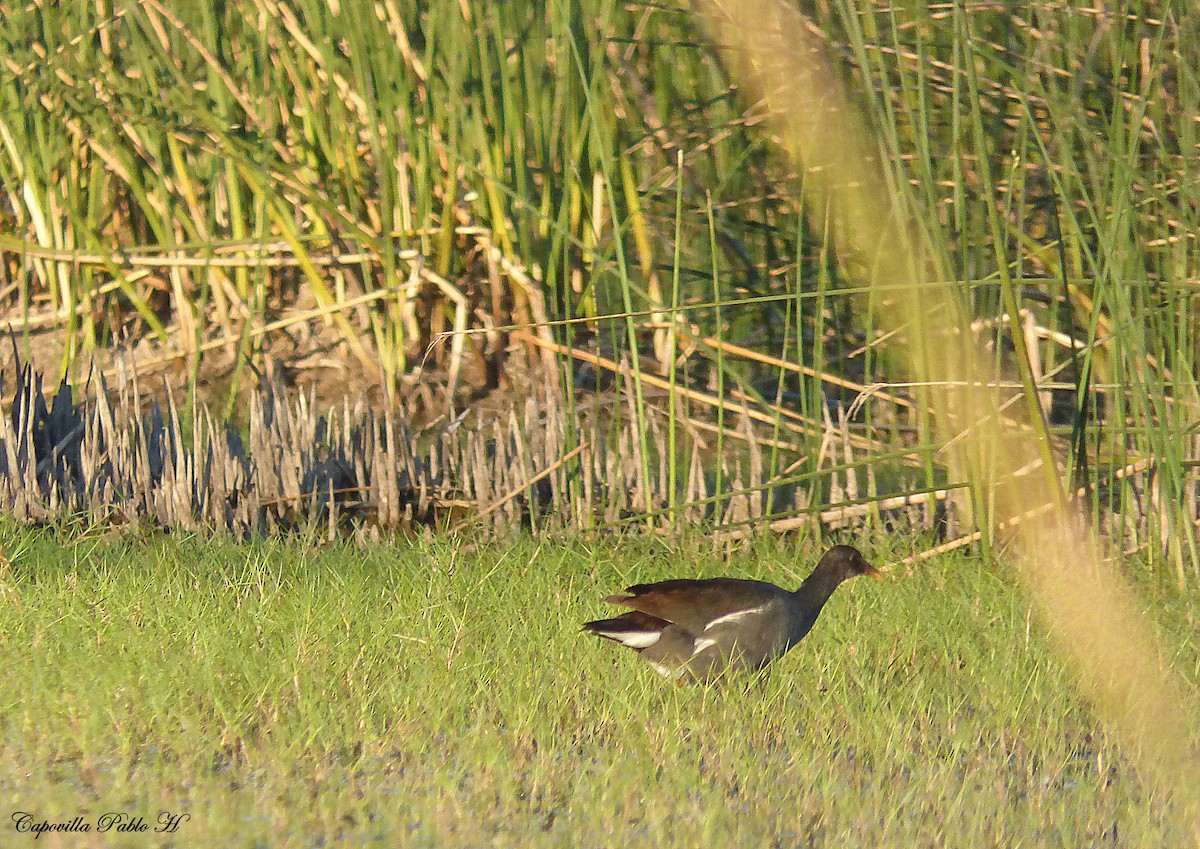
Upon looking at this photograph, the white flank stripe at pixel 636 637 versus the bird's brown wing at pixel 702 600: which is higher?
the bird's brown wing at pixel 702 600

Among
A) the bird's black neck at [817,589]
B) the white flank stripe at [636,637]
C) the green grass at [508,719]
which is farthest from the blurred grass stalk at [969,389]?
the white flank stripe at [636,637]

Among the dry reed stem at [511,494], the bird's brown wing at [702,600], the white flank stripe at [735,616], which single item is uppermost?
the bird's brown wing at [702,600]

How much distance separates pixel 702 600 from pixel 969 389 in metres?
1.74

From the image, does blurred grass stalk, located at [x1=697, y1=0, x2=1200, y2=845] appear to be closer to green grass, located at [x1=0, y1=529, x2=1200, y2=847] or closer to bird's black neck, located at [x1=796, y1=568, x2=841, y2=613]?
green grass, located at [x1=0, y1=529, x2=1200, y2=847]

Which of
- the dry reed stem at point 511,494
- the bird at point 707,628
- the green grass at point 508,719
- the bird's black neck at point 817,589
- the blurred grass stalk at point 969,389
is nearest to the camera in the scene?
the blurred grass stalk at point 969,389

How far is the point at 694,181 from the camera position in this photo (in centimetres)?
578

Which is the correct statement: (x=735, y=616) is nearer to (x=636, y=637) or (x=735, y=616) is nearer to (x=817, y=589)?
(x=636, y=637)

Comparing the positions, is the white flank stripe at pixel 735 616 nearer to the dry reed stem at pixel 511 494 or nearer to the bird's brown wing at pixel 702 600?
the bird's brown wing at pixel 702 600

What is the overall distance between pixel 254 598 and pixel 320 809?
1.30 metres

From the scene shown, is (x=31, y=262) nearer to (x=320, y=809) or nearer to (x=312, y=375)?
(x=312, y=375)

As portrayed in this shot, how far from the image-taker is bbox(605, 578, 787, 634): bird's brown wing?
3088mm

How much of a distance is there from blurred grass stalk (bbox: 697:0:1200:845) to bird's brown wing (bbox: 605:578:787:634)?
0.50 m

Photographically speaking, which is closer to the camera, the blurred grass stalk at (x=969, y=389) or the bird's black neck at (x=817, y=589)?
the blurred grass stalk at (x=969, y=389)

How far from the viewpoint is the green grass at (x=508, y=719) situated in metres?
2.34
